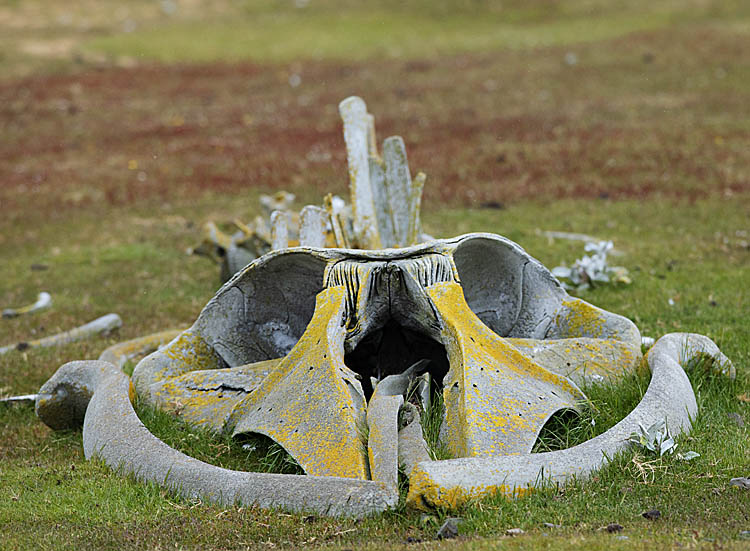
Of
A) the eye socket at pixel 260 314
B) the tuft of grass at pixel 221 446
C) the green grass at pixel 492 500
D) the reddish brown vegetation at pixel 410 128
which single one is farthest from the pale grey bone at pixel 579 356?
the reddish brown vegetation at pixel 410 128

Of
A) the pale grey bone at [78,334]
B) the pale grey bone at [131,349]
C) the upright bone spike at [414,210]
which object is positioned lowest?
the pale grey bone at [78,334]

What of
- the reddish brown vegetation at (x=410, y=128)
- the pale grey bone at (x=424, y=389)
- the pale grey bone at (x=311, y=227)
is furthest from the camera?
the reddish brown vegetation at (x=410, y=128)

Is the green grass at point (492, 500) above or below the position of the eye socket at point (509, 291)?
below

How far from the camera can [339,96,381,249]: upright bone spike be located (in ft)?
22.8

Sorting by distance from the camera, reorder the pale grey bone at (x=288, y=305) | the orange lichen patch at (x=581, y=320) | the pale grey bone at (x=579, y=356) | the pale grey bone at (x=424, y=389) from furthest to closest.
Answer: the orange lichen patch at (x=581, y=320), the pale grey bone at (x=288, y=305), the pale grey bone at (x=579, y=356), the pale grey bone at (x=424, y=389)

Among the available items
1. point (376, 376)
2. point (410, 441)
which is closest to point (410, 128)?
point (376, 376)

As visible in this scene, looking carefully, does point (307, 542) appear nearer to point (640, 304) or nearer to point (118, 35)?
point (640, 304)

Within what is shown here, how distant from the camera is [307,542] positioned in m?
3.76

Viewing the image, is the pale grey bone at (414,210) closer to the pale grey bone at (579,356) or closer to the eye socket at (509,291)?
the eye socket at (509,291)

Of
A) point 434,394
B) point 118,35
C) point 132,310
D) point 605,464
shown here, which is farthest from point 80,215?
point 118,35

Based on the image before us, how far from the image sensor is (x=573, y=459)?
4.18 meters

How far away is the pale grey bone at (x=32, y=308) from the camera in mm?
9656

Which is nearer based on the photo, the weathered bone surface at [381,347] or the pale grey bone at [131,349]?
the weathered bone surface at [381,347]

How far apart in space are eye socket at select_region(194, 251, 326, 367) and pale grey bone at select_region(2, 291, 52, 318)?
15.6 feet
